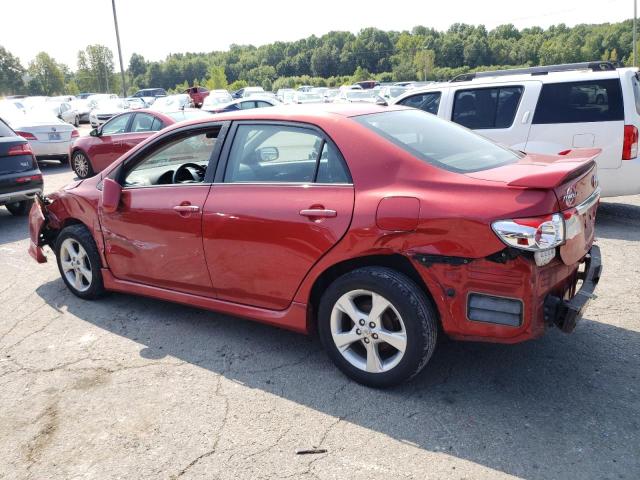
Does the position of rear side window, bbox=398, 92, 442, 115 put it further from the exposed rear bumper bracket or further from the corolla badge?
the exposed rear bumper bracket

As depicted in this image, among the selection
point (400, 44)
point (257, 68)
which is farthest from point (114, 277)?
point (257, 68)

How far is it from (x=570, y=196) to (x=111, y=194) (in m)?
3.19

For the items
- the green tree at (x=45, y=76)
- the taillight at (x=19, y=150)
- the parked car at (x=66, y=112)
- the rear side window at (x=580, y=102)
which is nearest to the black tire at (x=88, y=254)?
the taillight at (x=19, y=150)

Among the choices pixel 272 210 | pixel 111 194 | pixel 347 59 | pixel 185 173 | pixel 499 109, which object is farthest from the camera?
pixel 347 59

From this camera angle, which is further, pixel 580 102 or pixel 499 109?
pixel 499 109

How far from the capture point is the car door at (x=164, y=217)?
13.0 feet

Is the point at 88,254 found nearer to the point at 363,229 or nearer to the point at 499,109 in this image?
the point at 363,229

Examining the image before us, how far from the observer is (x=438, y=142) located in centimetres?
361

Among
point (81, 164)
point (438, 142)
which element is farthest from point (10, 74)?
point (438, 142)

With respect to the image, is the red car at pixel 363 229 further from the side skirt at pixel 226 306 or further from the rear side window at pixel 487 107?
the rear side window at pixel 487 107

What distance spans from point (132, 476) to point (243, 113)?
2.38 metres

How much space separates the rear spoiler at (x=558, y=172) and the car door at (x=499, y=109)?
3.53m

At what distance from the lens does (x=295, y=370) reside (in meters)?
3.62

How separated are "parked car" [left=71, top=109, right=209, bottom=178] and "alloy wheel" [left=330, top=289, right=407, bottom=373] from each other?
30.0ft
